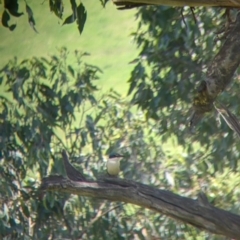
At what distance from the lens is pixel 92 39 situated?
8.12 metres

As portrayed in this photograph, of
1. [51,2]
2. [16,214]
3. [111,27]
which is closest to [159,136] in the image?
[16,214]

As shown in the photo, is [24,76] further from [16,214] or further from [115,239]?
[115,239]

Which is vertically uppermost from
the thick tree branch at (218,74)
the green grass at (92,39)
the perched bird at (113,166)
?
the green grass at (92,39)

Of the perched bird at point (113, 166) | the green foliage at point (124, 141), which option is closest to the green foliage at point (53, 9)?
the perched bird at point (113, 166)

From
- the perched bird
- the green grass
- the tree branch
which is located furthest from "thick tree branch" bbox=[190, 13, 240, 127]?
the green grass

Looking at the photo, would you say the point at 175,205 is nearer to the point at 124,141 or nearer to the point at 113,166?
the point at 113,166

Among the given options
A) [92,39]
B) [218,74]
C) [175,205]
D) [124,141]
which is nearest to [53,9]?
[218,74]

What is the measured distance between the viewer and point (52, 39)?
7719 mm

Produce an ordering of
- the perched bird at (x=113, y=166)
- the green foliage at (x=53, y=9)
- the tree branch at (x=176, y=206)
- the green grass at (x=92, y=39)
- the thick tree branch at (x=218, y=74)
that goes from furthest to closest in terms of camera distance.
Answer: the green grass at (x=92, y=39) → the perched bird at (x=113, y=166) → the tree branch at (x=176, y=206) → the thick tree branch at (x=218, y=74) → the green foliage at (x=53, y=9)

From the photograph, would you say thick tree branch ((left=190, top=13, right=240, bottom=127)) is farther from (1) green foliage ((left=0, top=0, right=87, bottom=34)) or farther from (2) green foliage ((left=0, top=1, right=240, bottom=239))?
(2) green foliage ((left=0, top=1, right=240, bottom=239))

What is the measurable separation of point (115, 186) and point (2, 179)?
1.62 metres

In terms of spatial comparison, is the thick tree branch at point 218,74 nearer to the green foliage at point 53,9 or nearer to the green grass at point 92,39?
the green foliage at point 53,9

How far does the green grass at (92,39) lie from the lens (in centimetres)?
723

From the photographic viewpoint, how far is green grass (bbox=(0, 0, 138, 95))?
7234 millimetres
